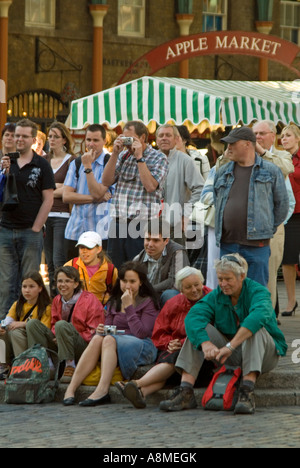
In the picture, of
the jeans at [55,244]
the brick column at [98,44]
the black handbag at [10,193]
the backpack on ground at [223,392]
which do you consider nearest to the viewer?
the backpack on ground at [223,392]

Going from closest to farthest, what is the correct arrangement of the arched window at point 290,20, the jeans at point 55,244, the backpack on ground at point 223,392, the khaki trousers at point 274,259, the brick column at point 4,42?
the backpack on ground at point 223,392
the khaki trousers at point 274,259
the jeans at point 55,244
the brick column at point 4,42
the arched window at point 290,20

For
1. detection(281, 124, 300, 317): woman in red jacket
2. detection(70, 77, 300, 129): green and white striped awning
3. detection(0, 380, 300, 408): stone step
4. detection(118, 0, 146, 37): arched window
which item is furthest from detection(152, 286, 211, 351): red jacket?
detection(118, 0, 146, 37): arched window

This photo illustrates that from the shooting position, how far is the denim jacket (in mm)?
9586

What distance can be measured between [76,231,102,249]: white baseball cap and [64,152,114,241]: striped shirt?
713 millimetres

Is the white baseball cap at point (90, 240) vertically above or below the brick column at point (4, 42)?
below

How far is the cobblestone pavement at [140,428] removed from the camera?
7398 millimetres

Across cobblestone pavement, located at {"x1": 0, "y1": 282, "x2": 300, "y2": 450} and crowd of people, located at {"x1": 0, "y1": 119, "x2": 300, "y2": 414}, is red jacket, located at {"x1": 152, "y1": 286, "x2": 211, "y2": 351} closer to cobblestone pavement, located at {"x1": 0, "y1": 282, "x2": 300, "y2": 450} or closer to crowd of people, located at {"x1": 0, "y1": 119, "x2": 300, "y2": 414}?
crowd of people, located at {"x1": 0, "y1": 119, "x2": 300, "y2": 414}

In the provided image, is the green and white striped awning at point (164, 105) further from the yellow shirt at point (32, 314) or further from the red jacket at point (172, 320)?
the red jacket at point (172, 320)

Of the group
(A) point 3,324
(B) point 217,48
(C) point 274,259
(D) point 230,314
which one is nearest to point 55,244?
(A) point 3,324

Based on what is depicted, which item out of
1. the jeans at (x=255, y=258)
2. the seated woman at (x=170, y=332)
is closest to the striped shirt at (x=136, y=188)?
the jeans at (x=255, y=258)

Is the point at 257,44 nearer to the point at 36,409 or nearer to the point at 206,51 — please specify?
the point at 206,51

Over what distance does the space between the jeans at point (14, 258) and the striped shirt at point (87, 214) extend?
0.52 metres

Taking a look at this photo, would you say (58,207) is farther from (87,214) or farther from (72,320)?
(72,320)
